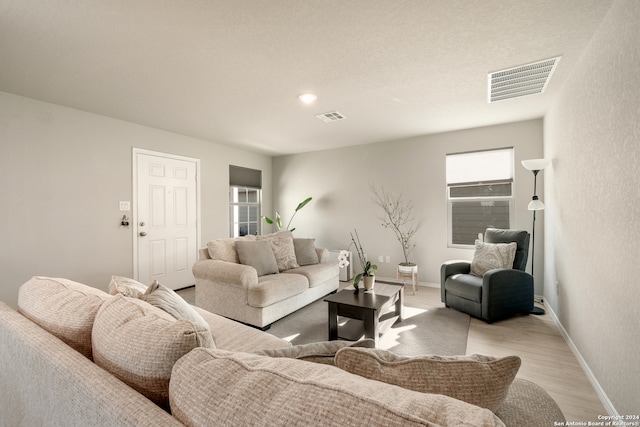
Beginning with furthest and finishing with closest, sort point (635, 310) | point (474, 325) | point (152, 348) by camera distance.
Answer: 1. point (474, 325)
2. point (635, 310)
3. point (152, 348)

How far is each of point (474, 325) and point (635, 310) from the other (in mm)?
1635

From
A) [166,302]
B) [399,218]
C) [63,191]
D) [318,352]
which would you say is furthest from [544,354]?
[63,191]

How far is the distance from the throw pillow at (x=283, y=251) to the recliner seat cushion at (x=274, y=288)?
1.17ft

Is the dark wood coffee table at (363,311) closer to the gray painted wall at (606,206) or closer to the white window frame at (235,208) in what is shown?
the gray painted wall at (606,206)

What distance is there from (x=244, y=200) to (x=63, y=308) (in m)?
4.61

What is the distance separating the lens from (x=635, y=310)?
1.49 m

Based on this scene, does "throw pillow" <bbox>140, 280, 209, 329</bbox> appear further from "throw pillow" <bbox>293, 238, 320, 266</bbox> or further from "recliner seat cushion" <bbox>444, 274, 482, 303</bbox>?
"recliner seat cushion" <bbox>444, 274, 482, 303</bbox>

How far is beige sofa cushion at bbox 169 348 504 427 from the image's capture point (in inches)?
18.8

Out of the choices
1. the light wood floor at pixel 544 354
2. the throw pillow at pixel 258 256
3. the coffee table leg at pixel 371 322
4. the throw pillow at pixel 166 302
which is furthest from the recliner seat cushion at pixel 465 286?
the throw pillow at pixel 166 302

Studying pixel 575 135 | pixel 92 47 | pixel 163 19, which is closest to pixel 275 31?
pixel 163 19

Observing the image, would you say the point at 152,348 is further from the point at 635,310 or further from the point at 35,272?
the point at 35,272

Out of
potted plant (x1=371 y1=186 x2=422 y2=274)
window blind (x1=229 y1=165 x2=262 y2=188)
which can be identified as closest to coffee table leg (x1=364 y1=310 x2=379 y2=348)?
potted plant (x1=371 y1=186 x2=422 y2=274)

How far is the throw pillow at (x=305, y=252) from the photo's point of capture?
397cm

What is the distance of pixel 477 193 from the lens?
4.32 metres
